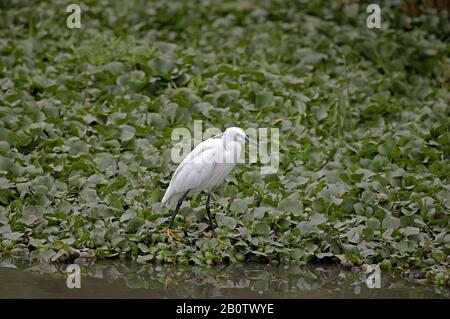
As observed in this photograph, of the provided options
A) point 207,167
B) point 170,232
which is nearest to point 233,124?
point 207,167

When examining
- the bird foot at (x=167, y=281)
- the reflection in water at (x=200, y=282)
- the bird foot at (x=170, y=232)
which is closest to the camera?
the reflection in water at (x=200, y=282)

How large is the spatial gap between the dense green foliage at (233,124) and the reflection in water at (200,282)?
114 millimetres

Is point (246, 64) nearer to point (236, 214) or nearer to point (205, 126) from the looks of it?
point (205, 126)

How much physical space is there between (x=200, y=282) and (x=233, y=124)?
8.80 ft

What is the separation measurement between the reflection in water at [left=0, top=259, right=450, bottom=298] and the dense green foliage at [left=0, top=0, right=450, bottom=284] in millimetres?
114

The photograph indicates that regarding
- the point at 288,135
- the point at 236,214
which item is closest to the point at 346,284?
the point at 236,214

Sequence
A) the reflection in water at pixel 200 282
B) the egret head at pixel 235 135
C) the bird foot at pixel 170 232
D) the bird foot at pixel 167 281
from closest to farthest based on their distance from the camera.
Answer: the reflection in water at pixel 200 282 < the bird foot at pixel 167 281 < the bird foot at pixel 170 232 < the egret head at pixel 235 135

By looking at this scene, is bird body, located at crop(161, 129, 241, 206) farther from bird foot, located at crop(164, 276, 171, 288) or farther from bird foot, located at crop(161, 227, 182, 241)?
bird foot, located at crop(164, 276, 171, 288)

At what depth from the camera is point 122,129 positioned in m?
8.24

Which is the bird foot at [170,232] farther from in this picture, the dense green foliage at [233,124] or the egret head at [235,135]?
the egret head at [235,135]

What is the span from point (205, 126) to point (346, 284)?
2.82 metres

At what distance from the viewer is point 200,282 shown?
621cm

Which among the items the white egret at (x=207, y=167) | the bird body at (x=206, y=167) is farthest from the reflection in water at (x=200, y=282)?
the bird body at (x=206, y=167)

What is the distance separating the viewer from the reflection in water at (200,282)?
5973mm
